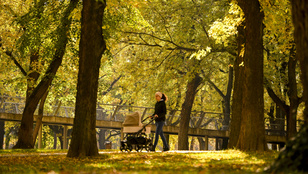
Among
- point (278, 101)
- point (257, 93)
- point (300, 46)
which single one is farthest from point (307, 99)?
point (278, 101)

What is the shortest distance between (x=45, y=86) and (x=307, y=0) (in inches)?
604

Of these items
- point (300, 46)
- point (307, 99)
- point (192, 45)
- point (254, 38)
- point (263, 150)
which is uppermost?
point (192, 45)

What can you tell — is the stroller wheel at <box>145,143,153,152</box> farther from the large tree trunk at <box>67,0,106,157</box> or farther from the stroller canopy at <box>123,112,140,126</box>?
the large tree trunk at <box>67,0,106,157</box>

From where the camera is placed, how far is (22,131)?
20.5 m

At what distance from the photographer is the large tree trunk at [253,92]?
13.4 meters

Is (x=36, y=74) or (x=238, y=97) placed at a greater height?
(x=36, y=74)

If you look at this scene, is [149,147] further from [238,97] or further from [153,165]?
[153,165]

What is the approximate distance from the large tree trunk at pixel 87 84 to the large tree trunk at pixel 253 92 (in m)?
4.28

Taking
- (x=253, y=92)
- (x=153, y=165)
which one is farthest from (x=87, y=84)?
(x=253, y=92)

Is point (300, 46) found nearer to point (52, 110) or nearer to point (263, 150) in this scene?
point (263, 150)

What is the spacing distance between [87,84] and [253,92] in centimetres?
471

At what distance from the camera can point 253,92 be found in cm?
1350

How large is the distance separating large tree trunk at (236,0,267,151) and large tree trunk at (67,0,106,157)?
428 cm

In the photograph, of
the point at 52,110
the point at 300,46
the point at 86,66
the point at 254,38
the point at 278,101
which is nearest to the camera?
the point at 300,46
